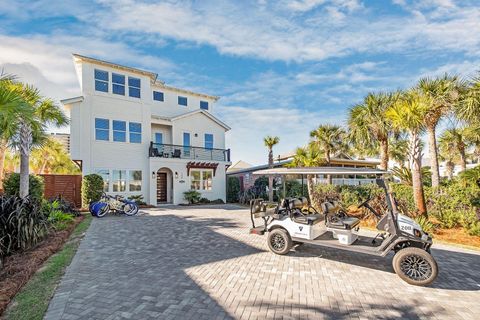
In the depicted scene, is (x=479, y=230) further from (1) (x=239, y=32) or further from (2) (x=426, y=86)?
(1) (x=239, y=32)

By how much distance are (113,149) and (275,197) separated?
12.3 metres

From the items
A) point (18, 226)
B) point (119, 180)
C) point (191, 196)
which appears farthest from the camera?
point (191, 196)

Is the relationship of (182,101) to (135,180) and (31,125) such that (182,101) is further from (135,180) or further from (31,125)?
(31,125)

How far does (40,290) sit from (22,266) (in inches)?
60.2

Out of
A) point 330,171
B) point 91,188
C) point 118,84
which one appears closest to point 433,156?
point 330,171

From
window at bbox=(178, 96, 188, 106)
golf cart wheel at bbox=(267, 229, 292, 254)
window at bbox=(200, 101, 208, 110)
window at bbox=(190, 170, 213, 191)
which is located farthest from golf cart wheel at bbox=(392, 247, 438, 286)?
window at bbox=(200, 101, 208, 110)

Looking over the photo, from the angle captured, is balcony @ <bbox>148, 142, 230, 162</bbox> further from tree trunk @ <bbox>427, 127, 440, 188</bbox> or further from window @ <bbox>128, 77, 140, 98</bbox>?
tree trunk @ <bbox>427, 127, 440, 188</bbox>

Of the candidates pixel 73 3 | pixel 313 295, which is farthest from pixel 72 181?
pixel 313 295

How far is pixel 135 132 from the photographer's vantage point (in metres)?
19.1

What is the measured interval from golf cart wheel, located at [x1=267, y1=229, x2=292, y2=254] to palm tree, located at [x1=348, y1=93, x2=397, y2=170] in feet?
31.6

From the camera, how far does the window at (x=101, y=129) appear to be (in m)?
17.5

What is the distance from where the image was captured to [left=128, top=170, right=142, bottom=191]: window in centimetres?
1862

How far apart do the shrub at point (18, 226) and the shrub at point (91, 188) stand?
876cm

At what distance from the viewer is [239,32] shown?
10.5 metres
